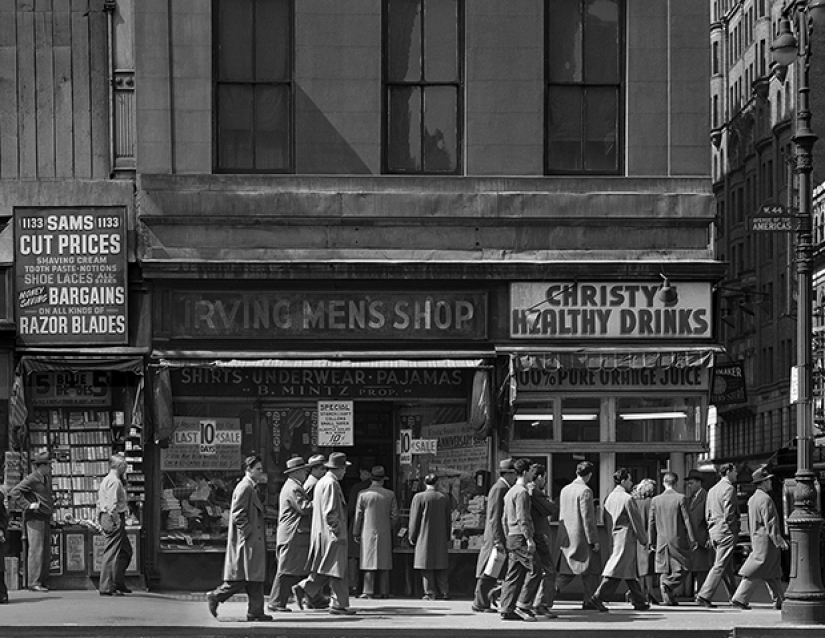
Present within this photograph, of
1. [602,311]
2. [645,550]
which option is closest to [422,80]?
[602,311]

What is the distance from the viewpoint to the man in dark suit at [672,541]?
2577 centimetres

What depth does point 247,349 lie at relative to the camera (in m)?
26.9

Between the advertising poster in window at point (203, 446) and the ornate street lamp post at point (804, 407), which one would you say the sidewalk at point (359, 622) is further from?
the advertising poster in window at point (203, 446)

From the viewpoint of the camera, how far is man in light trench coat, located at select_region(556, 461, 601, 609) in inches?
961

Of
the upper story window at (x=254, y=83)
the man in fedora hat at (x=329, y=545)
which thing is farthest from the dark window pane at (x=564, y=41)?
the man in fedora hat at (x=329, y=545)

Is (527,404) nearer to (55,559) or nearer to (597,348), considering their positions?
(597,348)

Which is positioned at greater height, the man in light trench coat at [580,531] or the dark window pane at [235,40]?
the dark window pane at [235,40]

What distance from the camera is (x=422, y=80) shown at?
27.6 meters

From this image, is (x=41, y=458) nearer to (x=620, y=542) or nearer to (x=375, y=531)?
(x=375, y=531)

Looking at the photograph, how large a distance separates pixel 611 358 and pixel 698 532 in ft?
9.31

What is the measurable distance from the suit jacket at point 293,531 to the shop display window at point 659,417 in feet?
20.0

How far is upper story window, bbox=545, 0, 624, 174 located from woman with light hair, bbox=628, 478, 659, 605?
4824mm

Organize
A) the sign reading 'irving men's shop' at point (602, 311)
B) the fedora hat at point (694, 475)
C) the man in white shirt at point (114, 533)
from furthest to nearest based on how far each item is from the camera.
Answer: the sign reading 'irving men's shop' at point (602, 311) < the fedora hat at point (694, 475) < the man in white shirt at point (114, 533)

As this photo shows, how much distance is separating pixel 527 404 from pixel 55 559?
724cm
